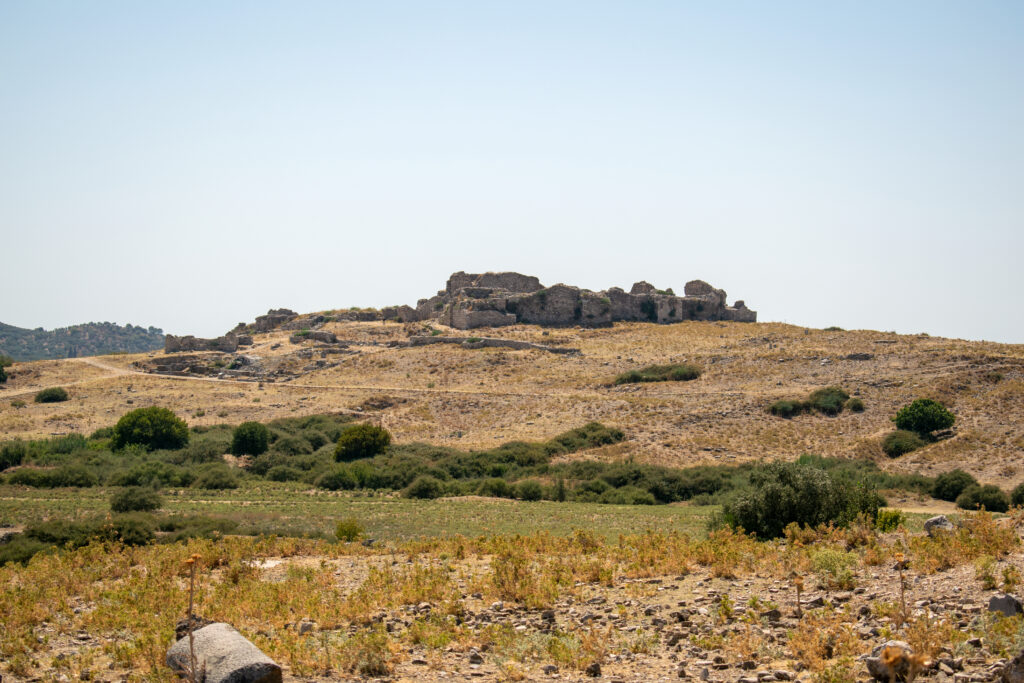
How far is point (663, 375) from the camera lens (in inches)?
1965

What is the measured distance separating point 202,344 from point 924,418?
185ft

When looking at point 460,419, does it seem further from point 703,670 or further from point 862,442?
point 703,670

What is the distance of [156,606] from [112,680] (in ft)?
7.89

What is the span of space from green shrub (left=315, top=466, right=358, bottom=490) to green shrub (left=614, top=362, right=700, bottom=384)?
75.2 feet

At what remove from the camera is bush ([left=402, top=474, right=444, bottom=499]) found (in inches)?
1101

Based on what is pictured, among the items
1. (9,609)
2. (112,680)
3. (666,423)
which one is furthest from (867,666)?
(666,423)

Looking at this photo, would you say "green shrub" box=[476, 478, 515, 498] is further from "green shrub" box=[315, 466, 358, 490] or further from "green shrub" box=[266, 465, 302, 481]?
"green shrub" box=[266, 465, 302, 481]

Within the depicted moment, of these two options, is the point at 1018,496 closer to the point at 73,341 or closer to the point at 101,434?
the point at 101,434

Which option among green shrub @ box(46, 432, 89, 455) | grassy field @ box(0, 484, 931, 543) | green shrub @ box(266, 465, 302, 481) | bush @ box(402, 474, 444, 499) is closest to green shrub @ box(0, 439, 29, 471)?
green shrub @ box(46, 432, 89, 455)

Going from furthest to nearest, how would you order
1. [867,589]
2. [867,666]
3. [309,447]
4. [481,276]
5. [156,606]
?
[481,276] < [309,447] < [156,606] < [867,589] < [867,666]

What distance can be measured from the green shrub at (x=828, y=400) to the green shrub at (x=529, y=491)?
17514mm

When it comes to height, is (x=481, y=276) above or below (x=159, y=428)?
above

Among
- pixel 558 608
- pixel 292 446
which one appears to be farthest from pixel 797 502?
pixel 292 446

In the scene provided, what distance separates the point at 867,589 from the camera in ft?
32.0
